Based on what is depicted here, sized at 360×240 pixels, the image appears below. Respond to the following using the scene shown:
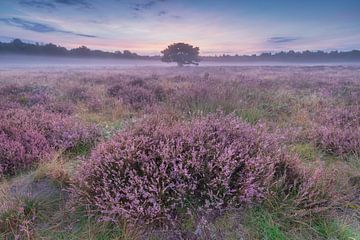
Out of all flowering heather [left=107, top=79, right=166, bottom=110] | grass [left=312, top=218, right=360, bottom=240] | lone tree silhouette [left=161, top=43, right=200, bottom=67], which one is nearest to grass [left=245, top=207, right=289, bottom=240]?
grass [left=312, top=218, right=360, bottom=240]

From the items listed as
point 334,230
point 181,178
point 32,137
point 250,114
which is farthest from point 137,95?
point 334,230

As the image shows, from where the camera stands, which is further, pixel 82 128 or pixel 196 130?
pixel 82 128

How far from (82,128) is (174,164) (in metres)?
2.76

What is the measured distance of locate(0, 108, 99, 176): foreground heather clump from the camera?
348 cm

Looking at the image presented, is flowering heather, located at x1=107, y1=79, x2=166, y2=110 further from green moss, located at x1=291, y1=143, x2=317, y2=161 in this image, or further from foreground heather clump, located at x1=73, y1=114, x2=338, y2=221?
foreground heather clump, located at x1=73, y1=114, x2=338, y2=221

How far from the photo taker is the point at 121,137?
3.15m

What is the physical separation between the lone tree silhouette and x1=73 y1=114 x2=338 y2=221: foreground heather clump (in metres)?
63.3

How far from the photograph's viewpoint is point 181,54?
65250mm

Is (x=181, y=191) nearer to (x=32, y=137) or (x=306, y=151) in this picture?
(x=306, y=151)

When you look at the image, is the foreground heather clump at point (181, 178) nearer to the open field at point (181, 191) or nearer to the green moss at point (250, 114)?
the open field at point (181, 191)

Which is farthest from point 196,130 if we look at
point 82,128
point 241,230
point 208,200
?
point 82,128

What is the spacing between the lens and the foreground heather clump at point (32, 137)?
3.48m

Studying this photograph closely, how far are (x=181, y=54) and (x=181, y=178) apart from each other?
2556 inches

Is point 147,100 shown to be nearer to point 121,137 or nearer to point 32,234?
point 121,137
